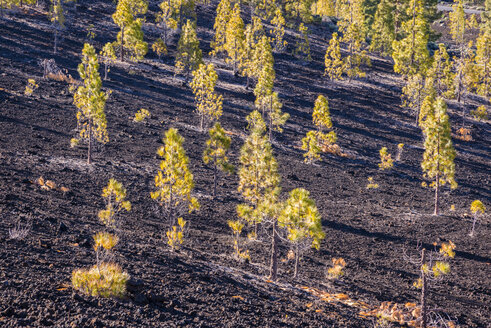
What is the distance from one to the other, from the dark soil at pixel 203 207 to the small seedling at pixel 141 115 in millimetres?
748

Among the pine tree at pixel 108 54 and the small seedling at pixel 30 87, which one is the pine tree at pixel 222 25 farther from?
the small seedling at pixel 30 87

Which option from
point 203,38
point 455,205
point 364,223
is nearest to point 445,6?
point 203,38

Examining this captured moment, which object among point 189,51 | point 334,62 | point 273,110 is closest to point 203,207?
point 273,110

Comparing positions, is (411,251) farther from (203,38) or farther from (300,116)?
(203,38)

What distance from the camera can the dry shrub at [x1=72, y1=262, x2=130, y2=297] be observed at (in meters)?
11.1

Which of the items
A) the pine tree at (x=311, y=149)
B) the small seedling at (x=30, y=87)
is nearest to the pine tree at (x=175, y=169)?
the pine tree at (x=311, y=149)

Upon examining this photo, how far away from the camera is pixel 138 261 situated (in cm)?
1468

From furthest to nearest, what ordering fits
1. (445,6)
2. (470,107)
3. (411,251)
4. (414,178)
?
(445,6)
(470,107)
(414,178)
(411,251)

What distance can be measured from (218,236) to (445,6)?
444 feet

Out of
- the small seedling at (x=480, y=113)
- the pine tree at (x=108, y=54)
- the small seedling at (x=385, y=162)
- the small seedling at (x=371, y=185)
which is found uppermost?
the pine tree at (x=108, y=54)

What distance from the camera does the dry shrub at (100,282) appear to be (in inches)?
436

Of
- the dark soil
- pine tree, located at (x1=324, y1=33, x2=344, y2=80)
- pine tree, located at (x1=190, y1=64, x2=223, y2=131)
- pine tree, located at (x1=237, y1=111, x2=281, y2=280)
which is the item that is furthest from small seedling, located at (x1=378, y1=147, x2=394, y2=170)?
pine tree, located at (x1=324, y1=33, x2=344, y2=80)

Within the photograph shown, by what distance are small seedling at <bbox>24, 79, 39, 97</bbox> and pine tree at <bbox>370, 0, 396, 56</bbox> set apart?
174ft

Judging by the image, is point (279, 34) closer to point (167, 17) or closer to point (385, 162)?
point (167, 17)
